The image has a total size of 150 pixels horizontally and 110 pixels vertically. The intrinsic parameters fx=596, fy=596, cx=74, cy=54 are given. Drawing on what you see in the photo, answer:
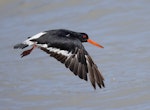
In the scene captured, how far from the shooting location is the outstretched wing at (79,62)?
8047 millimetres

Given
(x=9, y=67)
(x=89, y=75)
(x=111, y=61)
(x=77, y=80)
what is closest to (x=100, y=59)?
(x=111, y=61)

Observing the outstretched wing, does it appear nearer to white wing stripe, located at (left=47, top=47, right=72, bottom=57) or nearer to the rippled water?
white wing stripe, located at (left=47, top=47, right=72, bottom=57)

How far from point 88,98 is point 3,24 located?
4.58 m

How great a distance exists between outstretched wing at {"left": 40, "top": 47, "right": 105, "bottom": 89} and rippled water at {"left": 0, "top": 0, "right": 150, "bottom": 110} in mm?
833

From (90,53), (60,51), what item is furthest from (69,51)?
(90,53)

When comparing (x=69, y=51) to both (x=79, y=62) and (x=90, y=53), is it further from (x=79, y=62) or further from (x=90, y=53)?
(x=90, y=53)

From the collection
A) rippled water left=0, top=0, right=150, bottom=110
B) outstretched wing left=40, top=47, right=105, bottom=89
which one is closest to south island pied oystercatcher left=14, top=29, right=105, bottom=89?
outstretched wing left=40, top=47, right=105, bottom=89

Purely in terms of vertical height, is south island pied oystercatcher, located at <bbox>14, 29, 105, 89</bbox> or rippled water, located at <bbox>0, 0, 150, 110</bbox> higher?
south island pied oystercatcher, located at <bbox>14, 29, 105, 89</bbox>

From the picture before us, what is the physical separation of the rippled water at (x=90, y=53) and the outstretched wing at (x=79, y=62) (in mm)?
833

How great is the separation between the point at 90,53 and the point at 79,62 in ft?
8.93

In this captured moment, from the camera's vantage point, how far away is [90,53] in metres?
11.0

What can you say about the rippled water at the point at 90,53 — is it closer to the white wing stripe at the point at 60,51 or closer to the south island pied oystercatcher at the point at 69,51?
the south island pied oystercatcher at the point at 69,51

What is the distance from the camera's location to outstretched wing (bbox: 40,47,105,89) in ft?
26.4

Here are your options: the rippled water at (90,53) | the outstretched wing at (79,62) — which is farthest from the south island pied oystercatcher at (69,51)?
the rippled water at (90,53)
